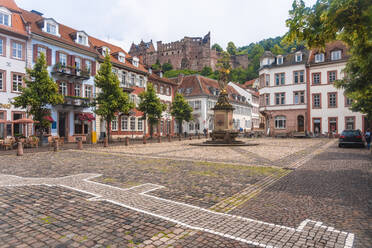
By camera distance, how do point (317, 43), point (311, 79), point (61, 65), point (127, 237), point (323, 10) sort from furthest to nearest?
point (311, 79) → point (61, 65) → point (317, 43) → point (323, 10) → point (127, 237)

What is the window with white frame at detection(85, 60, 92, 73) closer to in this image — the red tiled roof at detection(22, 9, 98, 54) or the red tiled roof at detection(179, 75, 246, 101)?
the red tiled roof at detection(22, 9, 98, 54)

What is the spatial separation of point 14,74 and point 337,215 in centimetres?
2900

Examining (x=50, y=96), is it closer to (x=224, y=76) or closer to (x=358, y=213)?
(x=224, y=76)

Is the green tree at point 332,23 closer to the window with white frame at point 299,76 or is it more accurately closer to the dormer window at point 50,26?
the dormer window at point 50,26

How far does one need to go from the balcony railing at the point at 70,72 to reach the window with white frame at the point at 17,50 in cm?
338

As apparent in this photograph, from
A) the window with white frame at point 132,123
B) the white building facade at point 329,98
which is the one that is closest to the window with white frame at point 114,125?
the window with white frame at point 132,123

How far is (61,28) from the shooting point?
3338cm

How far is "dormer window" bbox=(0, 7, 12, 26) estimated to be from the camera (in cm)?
2538

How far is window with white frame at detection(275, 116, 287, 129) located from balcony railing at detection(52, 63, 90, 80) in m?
31.6

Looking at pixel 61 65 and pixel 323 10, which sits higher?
pixel 61 65

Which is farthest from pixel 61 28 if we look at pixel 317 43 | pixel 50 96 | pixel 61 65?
pixel 317 43

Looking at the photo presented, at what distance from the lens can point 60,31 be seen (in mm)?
32375

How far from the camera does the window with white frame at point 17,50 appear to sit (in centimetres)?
2595

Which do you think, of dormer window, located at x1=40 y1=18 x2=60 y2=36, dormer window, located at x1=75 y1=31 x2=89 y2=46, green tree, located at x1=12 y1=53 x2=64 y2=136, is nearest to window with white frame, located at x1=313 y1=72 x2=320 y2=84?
dormer window, located at x1=75 y1=31 x2=89 y2=46
